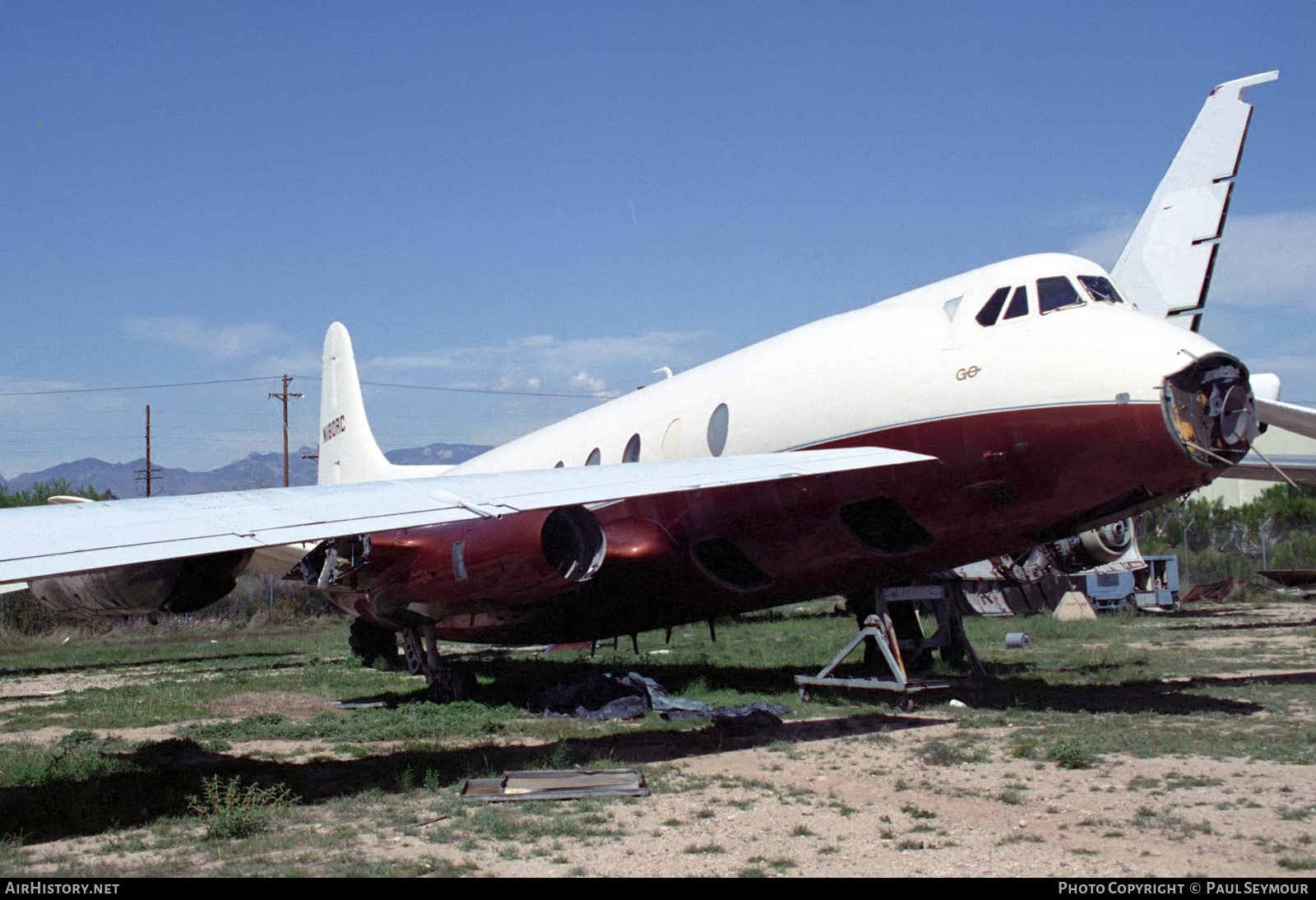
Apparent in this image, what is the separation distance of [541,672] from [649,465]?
8.33 metres

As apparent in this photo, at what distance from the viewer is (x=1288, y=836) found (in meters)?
6.01

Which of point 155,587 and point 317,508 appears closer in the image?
point 317,508

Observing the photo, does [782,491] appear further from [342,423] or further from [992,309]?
[342,423]

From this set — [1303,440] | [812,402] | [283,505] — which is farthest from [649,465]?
[1303,440]

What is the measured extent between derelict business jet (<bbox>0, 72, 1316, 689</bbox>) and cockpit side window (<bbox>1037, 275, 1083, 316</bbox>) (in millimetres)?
23

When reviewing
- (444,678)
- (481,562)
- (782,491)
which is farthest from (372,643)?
(782,491)

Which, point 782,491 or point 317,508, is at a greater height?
point 782,491

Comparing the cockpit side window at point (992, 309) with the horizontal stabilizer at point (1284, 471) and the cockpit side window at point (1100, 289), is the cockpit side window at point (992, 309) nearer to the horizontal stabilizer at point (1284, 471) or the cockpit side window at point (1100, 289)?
the cockpit side window at point (1100, 289)

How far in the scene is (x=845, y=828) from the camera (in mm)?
6629

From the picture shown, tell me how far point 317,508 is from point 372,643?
13.2 meters

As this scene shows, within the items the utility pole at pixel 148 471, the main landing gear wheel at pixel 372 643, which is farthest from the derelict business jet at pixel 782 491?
the utility pole at pixel 148 471

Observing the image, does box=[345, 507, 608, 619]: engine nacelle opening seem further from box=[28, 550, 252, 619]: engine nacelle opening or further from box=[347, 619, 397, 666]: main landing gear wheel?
box=[347, 619, 397, 666]: main landing gear wheel

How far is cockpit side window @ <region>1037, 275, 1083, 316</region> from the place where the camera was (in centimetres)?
979
